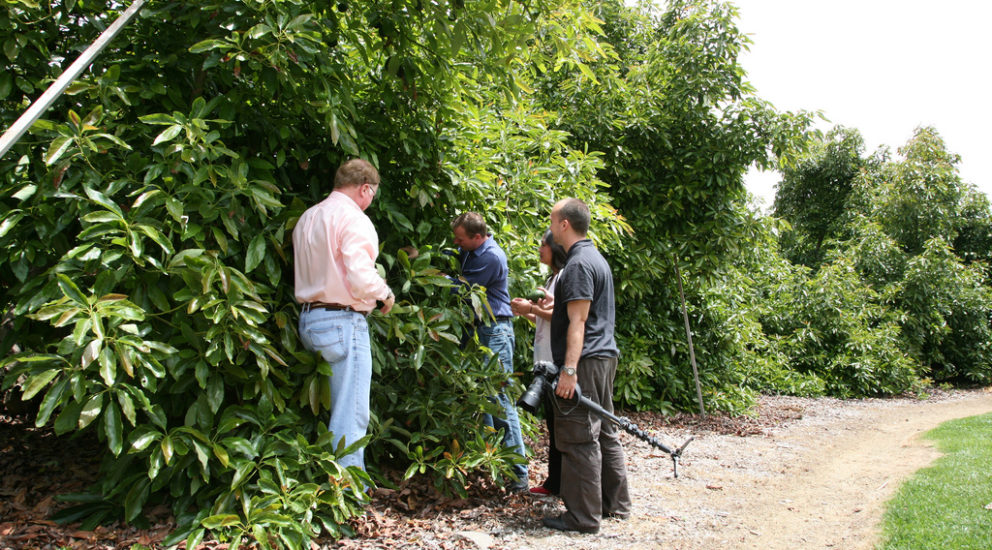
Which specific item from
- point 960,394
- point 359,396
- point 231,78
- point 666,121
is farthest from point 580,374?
point 960,394

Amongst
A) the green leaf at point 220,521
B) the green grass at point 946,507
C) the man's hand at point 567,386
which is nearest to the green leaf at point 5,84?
the green leaf at point 220,521

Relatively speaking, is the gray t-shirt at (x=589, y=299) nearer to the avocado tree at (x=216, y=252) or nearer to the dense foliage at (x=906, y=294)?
the avocado tree at (x=216, y=252)

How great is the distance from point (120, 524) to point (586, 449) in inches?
95.6

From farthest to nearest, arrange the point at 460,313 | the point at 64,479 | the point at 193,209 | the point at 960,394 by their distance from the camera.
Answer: the point at 960,394 < the point at 460,313 < the point at 64,479 < the point at 193,209

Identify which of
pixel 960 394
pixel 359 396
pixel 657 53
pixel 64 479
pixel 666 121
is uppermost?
pixel 657 53

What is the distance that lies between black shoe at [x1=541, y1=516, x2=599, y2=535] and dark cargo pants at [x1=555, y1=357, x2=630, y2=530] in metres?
0.01

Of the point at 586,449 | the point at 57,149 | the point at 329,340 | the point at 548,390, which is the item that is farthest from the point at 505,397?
the point at 57,149

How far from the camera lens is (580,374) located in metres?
3.93

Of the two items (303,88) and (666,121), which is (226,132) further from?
(666,121)

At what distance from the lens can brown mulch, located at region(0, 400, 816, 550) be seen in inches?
117

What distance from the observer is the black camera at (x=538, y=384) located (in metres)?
3.75

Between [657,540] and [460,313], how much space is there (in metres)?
1.79

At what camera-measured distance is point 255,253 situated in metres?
3.28

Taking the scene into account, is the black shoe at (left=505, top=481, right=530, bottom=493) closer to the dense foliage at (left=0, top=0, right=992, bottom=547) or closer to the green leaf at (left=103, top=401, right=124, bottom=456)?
the dense foliage at (left=0, top=0, right=992, bottom=547)
